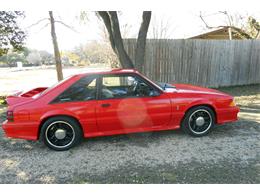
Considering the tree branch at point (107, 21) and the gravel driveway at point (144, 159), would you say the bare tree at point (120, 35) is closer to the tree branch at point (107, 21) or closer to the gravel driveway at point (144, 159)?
the tree branch at point (107, 21)

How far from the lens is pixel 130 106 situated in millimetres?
3967

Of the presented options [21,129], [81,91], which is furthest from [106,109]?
[21,129]

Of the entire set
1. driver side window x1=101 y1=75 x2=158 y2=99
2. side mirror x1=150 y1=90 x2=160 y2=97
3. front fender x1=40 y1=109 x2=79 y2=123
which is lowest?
front fender x1=40 y1=109 x2=79 y2=123

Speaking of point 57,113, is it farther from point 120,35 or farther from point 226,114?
point 120,35

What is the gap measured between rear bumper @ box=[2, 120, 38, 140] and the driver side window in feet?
4.39

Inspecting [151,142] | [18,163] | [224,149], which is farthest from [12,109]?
[224,149]

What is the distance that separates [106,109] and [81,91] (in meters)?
0.57

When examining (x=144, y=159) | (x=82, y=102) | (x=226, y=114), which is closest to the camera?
(x=144, y=159)

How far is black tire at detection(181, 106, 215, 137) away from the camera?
427cm

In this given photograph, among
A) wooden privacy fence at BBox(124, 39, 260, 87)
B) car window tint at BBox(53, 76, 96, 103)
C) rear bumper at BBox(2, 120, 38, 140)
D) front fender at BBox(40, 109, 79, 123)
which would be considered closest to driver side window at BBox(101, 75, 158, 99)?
car window tint at BBox(53, 76, 96, 103)

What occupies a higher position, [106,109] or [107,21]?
[107,21]

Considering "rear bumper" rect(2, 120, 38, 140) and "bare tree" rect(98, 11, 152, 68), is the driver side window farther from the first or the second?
"bare tree" rect(98, 11, 152, 68)

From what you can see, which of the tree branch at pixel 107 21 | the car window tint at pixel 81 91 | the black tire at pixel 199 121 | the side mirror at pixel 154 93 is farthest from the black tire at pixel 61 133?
the tree branch at pixel 107 21

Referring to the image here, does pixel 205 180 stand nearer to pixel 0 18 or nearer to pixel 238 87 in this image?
pixel 238 87
